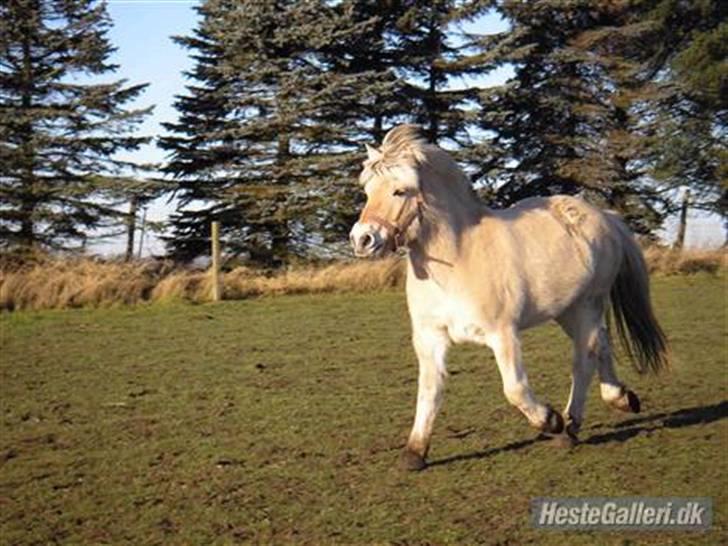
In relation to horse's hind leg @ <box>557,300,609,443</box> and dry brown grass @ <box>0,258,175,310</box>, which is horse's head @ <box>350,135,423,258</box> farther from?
dry brown grass @ <box>0,258,175,310</box>

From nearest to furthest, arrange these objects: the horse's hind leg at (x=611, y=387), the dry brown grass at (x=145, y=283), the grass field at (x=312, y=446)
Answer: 1. the grass field at (x=312, y=446)
2. the horse's hind leg at (x=611, y=387)
3. the dry brown grass at (x=145, y=283)

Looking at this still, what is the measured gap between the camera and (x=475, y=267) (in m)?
4.57

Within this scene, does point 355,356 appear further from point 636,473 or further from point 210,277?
point 210,277

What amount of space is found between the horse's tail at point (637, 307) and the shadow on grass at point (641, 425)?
401mm

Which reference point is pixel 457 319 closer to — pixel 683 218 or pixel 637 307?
pixel 637 307

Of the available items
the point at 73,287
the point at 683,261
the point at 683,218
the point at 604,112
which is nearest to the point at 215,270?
the point at 73,287

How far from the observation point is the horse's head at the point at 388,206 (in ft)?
14.2

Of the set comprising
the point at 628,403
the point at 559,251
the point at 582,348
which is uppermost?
the point at 559,251

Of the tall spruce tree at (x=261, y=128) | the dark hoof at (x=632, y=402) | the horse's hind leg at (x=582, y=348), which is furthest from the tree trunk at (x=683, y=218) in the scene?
the horse's hind leg at (x=582, y=348)

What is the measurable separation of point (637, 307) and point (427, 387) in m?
2.18

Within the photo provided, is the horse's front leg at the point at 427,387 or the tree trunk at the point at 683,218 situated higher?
the tree trunk at the point at 683,218

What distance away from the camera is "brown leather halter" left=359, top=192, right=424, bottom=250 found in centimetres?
437

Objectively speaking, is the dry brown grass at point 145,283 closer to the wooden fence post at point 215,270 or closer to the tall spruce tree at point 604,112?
the wooden fence post at point 215,270

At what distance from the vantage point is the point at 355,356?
28.9 ft
